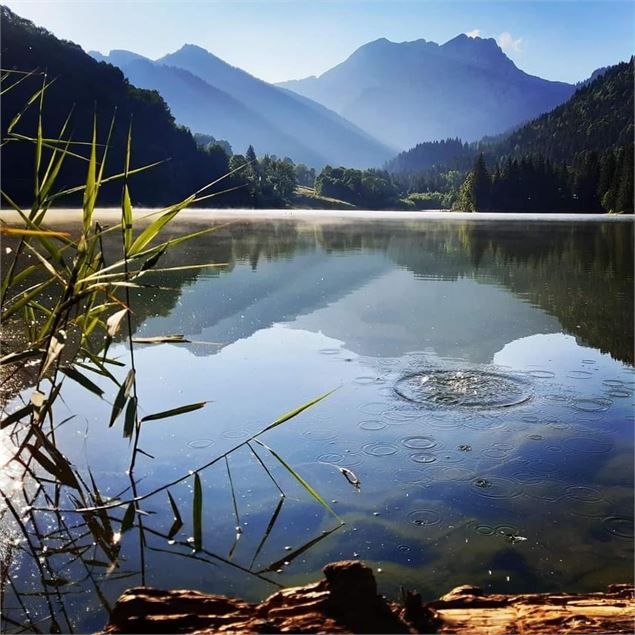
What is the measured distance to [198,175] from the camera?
115 meters

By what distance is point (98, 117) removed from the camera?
107m

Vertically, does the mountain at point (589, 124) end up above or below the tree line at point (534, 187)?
above

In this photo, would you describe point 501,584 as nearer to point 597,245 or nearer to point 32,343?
point 32,343

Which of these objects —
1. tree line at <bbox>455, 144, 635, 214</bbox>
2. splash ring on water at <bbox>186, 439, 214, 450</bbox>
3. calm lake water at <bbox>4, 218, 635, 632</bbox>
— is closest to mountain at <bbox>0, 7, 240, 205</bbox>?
tree line at <bbox>455, 144, 635, 214</bbox>

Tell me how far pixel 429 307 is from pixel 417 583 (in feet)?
29.9

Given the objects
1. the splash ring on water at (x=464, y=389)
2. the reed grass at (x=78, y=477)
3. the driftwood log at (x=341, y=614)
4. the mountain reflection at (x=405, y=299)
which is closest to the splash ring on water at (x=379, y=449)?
the reed grass at (x=78, y=477)

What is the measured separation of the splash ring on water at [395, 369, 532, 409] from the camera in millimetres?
6371

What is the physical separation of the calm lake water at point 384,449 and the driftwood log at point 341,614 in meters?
0.57

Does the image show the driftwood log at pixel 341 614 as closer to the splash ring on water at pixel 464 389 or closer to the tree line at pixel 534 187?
the splash ring on water at pixel 464 389

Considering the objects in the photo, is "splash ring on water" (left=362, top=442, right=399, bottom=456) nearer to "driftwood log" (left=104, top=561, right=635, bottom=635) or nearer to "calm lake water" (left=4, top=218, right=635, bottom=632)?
"calm lake water" (left=4, top=218, right=635, bottom=632)

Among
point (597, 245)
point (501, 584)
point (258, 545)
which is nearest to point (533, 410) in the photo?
point (501, 584)

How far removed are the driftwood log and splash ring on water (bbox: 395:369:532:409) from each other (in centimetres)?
373

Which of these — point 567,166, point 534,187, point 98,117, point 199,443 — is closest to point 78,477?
point 199,443

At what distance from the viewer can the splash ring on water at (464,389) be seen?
20.9 feet
